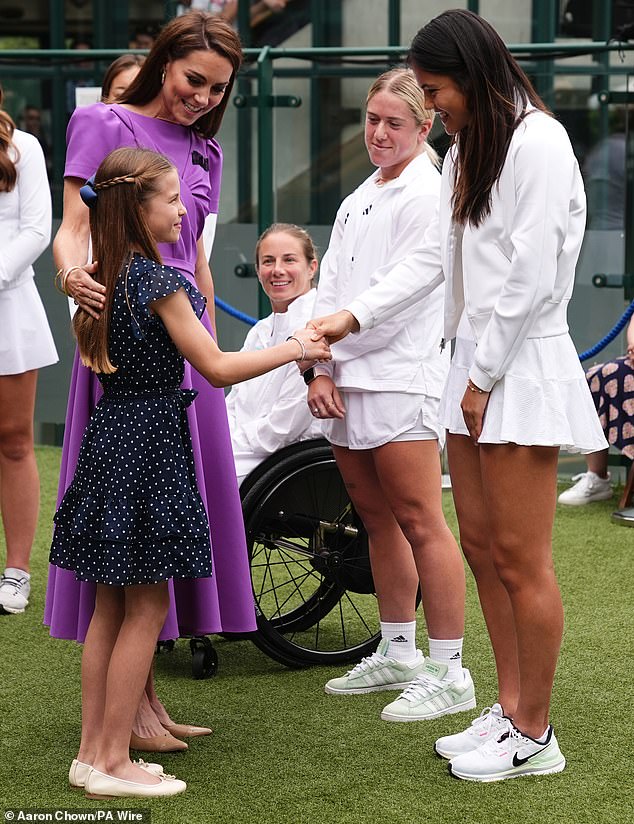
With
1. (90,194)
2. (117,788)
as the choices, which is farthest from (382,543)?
(90,194)

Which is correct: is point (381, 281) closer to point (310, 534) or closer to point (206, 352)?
point (206, 352)

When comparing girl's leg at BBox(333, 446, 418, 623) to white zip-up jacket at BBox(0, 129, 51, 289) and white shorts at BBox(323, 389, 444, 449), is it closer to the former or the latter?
white shorts at BBox(323, 389, 444, 449)

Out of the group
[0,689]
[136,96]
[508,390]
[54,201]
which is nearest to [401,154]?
[136,96]

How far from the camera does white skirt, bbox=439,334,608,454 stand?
2.70m

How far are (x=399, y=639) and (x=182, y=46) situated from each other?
1.66 metres

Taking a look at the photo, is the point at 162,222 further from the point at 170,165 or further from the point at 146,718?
the point at 146,718

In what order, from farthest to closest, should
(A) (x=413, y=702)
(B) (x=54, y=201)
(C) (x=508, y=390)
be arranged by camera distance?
(B) (x=54, y=201) → (A) (x=413, y=702) → (C) (x=508, y=390)

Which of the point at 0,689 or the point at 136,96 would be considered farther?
the point at 0,689

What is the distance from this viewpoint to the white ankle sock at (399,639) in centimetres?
360

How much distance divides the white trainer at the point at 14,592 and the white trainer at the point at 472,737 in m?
1.87

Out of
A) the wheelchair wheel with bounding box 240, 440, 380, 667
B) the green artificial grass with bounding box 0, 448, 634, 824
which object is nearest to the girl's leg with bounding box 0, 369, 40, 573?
the green artificial grass with bounding box 0, 448, 634, 824

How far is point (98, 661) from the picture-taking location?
2840mm

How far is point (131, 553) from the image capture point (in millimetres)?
2734

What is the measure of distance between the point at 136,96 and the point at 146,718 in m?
1.47
